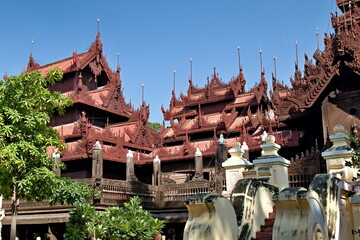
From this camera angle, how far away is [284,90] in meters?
25.5

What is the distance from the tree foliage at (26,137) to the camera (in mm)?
10047

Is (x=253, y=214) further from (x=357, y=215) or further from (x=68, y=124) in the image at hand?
(x=68, y=124)

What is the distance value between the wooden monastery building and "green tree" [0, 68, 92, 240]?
640cm

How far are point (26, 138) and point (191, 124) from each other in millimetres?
17330

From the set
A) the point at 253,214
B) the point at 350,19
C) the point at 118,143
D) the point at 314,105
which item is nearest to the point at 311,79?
the point at 314,105

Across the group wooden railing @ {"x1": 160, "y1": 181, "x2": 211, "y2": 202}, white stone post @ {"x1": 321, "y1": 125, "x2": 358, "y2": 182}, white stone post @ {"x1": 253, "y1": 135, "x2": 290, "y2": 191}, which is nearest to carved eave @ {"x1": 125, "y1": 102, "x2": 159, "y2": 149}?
wooden railing @ {"x1": 160, "y1": 181, "x2": 211, "y2": 202}

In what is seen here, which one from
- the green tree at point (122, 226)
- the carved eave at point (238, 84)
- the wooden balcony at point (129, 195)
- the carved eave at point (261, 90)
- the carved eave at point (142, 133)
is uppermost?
the carved eave at point (238, 84)

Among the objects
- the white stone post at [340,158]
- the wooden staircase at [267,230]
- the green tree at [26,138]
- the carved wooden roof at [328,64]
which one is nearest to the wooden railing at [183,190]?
the carved wooden roof at [328,64]

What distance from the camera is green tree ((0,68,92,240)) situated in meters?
10.1

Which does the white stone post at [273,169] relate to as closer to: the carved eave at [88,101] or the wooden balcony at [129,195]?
the wooden balcony at [129,195]

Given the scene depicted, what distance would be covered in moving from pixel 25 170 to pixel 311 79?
42.5 ft

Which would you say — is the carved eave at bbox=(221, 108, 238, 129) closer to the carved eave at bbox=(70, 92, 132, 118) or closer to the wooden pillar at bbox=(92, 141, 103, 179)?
the carved eave at bbox=(70, 92, 132, 118)

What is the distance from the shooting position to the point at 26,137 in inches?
414

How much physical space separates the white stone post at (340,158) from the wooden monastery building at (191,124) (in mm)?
2303
